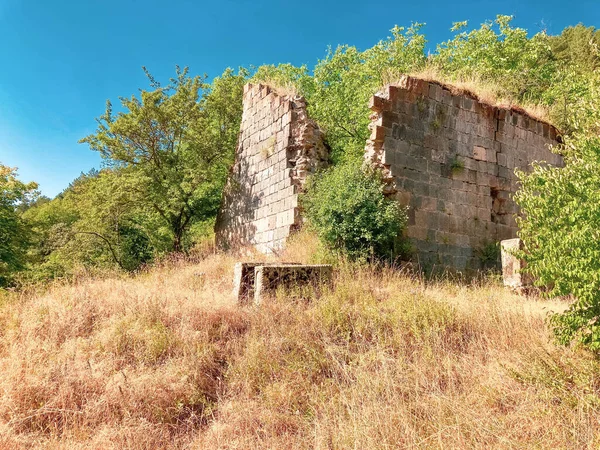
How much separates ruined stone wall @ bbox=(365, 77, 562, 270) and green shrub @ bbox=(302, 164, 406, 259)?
0.46 m

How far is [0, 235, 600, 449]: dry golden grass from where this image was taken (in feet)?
10.0

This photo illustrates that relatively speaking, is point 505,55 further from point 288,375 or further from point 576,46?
point 288,375

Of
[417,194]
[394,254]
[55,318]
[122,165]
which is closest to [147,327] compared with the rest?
[55,318]

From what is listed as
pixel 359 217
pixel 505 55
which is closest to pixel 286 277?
pixel 359 217

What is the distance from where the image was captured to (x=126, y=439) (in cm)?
320

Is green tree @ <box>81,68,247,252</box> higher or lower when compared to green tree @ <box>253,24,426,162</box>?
lower

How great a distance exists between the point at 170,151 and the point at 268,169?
452 centimetres

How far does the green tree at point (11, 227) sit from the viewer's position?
13.7 m

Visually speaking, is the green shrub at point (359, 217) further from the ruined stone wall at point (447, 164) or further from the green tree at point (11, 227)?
the green tree at point (11, 227)

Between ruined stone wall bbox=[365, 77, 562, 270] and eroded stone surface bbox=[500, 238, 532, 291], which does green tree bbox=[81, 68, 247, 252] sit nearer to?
ruined stone wall bbox=[365, 77, 562, 270]

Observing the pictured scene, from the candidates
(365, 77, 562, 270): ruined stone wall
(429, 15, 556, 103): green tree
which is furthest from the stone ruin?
(429, 15, 556, 103): green tree

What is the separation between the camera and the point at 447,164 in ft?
30.2

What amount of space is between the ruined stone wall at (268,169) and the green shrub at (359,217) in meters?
1.45

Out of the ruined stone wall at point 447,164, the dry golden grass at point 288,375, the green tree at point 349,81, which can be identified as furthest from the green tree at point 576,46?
the dry golden grass at point 288,375
